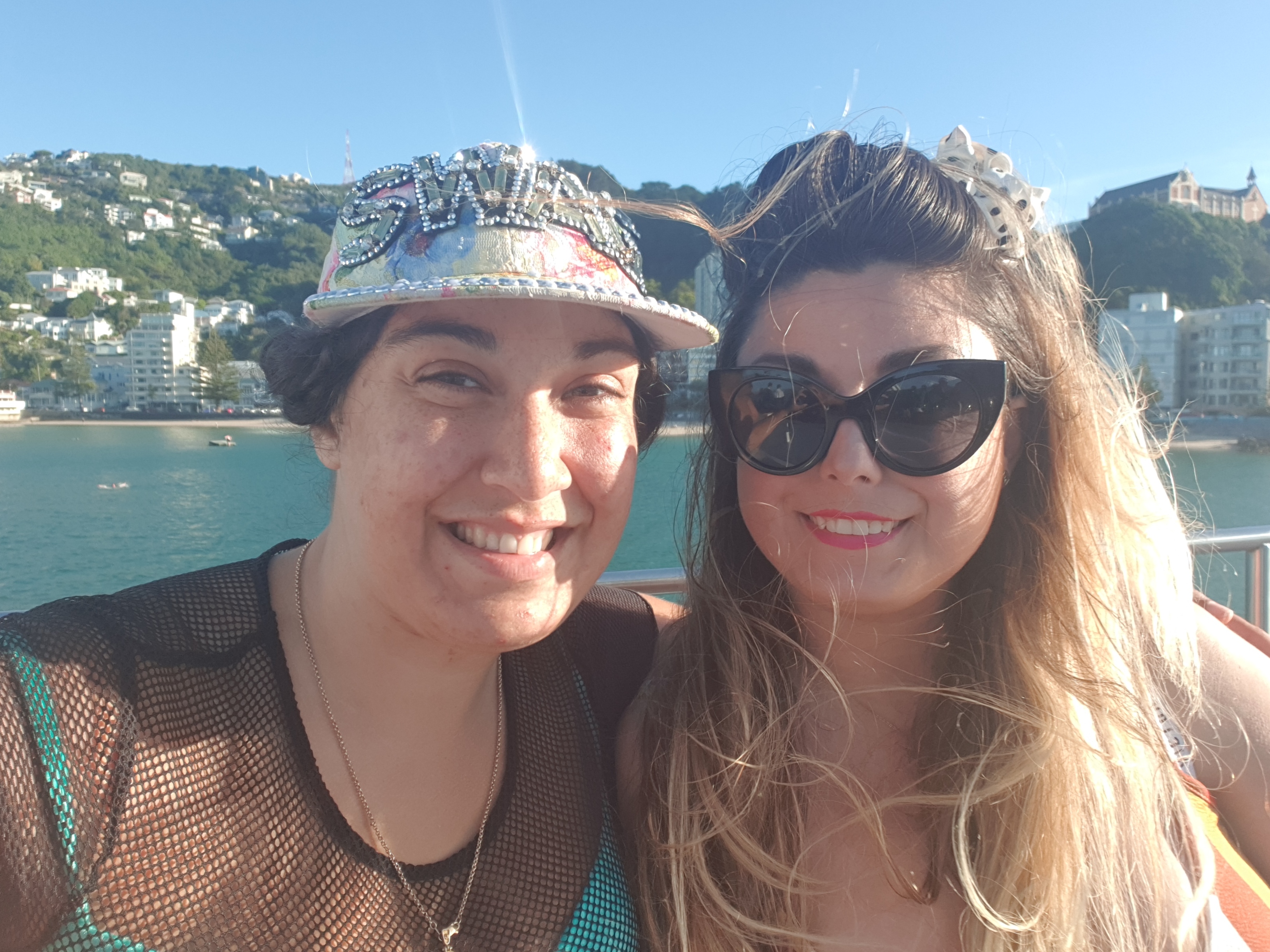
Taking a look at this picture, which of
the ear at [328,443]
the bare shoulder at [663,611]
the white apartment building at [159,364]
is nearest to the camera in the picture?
the ear at [328,443]

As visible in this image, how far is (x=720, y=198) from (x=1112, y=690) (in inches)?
56.4

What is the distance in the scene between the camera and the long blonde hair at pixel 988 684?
1.53m

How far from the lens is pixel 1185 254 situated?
51.2 m

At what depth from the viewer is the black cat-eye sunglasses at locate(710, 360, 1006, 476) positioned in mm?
1472

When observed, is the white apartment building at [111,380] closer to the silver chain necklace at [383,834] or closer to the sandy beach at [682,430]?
the sandy beach at [682,430]

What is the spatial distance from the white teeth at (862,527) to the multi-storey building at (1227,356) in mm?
56648

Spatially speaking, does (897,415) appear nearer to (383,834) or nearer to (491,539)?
(491,539)

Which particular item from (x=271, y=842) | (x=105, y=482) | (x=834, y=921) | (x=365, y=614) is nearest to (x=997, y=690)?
(x=834, y=921)

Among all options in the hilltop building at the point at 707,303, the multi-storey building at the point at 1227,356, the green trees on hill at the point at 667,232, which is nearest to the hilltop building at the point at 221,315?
the multi-storey building at the point at 1227,356

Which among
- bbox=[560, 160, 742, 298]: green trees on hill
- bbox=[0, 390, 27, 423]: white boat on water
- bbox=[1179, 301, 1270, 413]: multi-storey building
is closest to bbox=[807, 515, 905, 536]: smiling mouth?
bbox=[560, 160, 742, 298]: green trees on hill

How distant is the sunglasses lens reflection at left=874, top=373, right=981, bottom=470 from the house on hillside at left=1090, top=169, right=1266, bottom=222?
84.2 metres

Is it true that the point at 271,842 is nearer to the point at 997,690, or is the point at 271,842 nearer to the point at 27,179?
the point at 997,690

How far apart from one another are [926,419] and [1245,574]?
2.29 metres

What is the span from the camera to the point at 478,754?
62.6 inches
